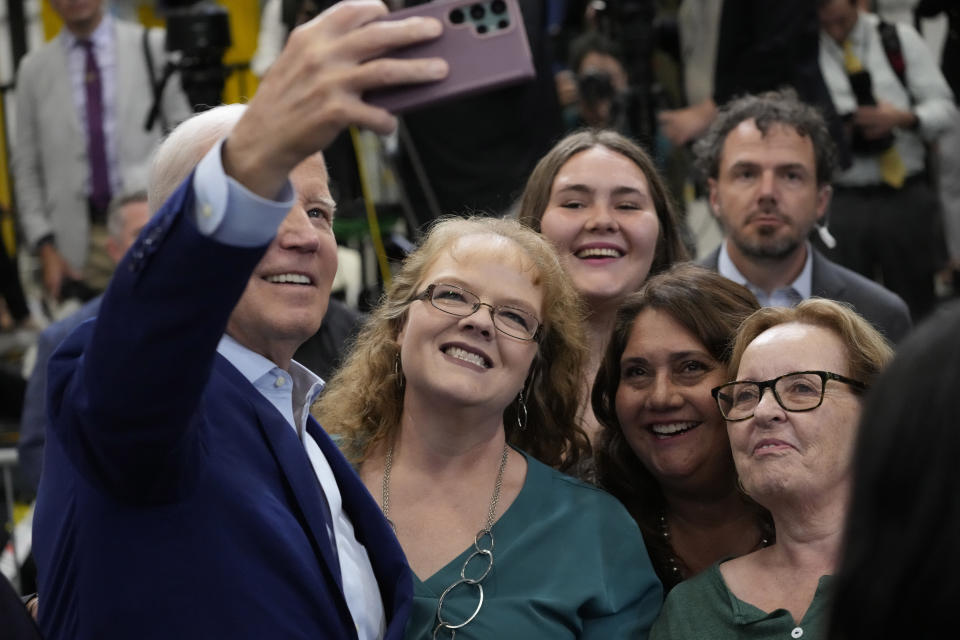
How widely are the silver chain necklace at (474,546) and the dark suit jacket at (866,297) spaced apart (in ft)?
4.76

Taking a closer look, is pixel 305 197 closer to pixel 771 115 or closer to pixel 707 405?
pixel 707 405

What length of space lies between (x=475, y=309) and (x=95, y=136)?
3384mm

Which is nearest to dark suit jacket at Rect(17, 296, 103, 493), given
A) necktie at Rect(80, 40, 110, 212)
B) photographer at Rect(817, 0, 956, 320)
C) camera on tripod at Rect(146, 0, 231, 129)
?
camera on tripod at Rect(146, 0, 231, 129)

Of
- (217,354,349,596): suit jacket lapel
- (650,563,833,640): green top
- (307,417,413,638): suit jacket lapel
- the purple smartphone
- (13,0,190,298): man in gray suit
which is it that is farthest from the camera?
(13,0,190,298): man in gray suit

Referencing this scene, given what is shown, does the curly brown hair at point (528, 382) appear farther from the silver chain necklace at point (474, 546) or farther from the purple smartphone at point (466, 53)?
the purple smartphone at point (466, 53)

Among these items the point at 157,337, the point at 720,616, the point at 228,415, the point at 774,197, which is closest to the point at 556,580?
the point at 720,616

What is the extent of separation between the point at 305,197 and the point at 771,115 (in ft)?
8.85

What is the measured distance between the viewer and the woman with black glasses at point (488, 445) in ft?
7.57

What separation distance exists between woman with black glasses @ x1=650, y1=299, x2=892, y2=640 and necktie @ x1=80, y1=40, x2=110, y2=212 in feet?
12.0

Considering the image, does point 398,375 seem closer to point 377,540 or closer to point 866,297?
point 377,540

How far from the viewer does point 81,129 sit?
551 cm

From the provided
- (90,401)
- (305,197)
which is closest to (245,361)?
(305,197)

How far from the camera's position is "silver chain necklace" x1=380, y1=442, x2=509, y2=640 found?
2.26m

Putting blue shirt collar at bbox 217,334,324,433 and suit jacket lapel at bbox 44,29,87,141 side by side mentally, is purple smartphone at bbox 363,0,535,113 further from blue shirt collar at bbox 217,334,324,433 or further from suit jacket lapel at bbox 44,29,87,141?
suit jacket lapel at bbox 44,29,87,141
